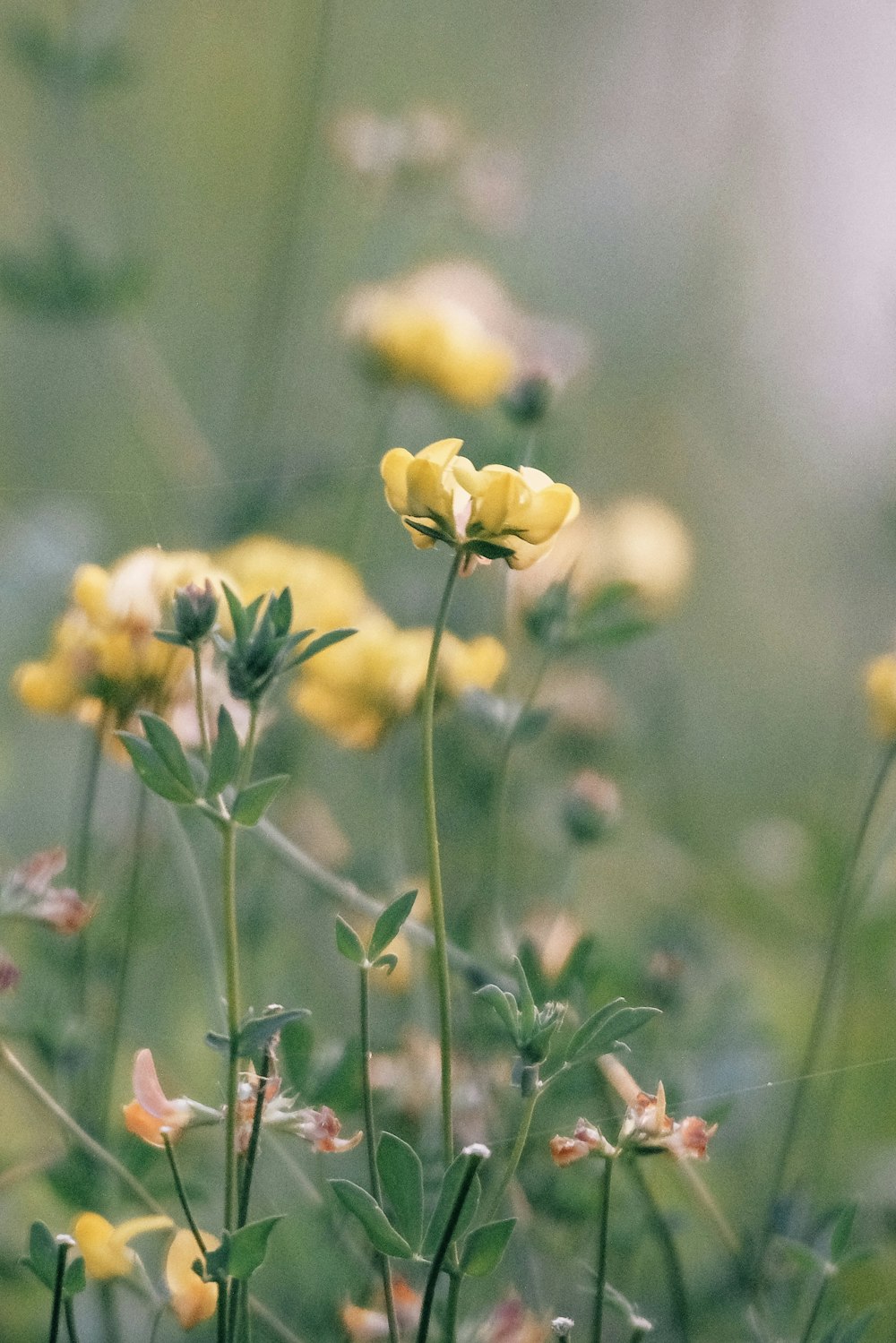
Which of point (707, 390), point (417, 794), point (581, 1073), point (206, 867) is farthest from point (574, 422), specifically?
point (581, 1073)

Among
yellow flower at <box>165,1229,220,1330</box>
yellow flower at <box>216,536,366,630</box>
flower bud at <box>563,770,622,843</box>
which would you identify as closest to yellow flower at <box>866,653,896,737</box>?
flower bud at <box>563,770,622,843</box>

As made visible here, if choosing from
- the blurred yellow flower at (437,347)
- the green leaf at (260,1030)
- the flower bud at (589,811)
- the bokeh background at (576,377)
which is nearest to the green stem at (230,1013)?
the green leaf at (260,1030)

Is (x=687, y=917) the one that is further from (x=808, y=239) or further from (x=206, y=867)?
(x=808, y=239)

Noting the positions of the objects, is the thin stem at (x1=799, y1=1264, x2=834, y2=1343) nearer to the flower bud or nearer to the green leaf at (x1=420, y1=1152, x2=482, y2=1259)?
the green leaf at (x1=420, y1=1152, x2=482, y2=1259)

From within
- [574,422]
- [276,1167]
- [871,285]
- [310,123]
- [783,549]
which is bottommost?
[276,1167]

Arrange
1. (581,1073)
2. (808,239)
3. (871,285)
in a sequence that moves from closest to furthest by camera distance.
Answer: (581,1073)
(871,285)
(808,239)

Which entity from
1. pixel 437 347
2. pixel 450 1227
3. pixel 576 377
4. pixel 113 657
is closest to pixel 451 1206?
pixel 450 1227
